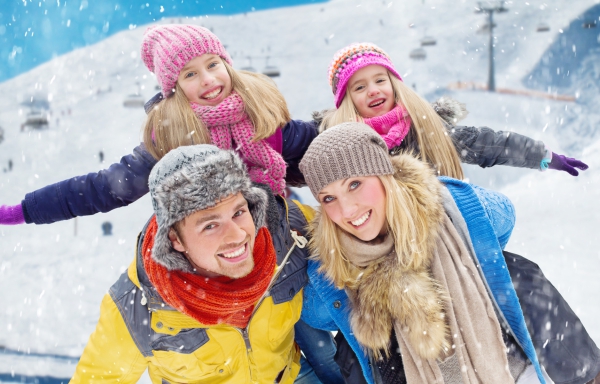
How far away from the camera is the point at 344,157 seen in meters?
1.74

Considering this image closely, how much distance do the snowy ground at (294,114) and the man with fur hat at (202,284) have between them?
211 cm

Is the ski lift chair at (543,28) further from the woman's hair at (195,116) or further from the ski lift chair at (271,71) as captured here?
the woman's hair at (195,116)

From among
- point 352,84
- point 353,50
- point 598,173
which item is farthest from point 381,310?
point 598,173

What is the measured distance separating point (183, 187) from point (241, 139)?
635mm

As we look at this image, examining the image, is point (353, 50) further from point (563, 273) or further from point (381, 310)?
point (563, 273)

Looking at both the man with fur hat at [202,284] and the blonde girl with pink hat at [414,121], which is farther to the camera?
the blonde girl with pink hat at [414,121]

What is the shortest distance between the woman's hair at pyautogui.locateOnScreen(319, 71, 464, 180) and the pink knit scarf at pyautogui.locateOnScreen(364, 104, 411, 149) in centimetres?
4

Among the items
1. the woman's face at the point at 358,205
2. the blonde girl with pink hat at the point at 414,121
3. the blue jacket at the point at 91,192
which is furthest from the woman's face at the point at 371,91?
the blue jacket at the point at 91,192

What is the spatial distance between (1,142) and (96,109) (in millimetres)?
1279

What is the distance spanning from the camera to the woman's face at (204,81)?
2.23 metres

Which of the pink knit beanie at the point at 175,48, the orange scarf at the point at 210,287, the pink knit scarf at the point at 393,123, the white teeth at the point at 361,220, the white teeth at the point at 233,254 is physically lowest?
the orange scarf at the point at 210,287

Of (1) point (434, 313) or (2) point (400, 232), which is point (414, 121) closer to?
(2) point (400, 232)

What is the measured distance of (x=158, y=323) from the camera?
5.92ft

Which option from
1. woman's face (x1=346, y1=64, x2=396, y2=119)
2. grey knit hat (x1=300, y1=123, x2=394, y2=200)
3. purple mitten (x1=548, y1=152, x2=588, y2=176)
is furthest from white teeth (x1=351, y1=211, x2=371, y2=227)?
purple mitten (x1=548, y1=152, x2=588, y2=176)
